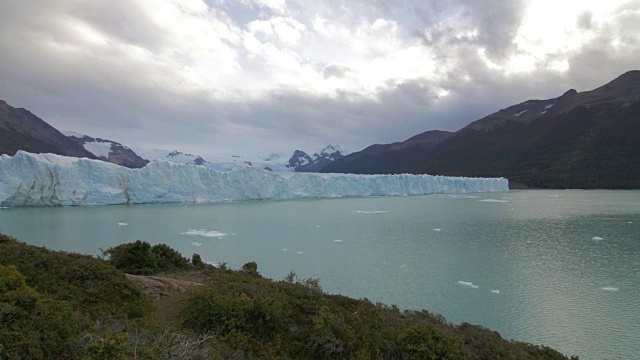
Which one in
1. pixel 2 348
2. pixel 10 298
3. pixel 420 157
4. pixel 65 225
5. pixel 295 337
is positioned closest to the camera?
pixel 2 348

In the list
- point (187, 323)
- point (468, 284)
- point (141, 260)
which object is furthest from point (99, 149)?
point (187, 323)

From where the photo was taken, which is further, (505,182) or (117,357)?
(505,182)

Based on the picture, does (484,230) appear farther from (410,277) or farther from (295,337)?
(295,337)

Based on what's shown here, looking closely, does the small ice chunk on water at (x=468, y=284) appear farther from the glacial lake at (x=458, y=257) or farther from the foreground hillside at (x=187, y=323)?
the foreground hillside at (x=187, y=323)

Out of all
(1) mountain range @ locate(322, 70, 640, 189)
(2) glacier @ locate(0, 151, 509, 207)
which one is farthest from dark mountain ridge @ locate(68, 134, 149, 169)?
(2) glacier @ locate(0, 151, 509, 207)

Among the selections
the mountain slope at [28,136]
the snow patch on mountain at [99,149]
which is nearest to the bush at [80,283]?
the mountain slope at [28,136]

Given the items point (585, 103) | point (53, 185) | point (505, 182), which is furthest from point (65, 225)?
point (585, 103)

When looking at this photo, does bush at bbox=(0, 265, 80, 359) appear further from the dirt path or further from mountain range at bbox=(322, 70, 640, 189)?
mountain range at bbox=(322, 70, 640, 189)
